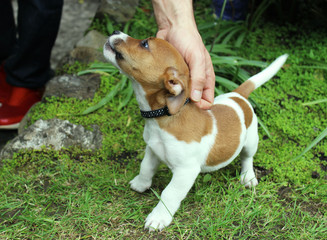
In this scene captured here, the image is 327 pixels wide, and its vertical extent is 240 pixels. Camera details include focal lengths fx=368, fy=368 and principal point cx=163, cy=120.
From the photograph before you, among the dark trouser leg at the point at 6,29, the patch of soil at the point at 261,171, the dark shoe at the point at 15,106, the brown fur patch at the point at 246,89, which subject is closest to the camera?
the brown fur patch at the point at 246,89

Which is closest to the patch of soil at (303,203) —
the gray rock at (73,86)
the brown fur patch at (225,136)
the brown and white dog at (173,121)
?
the brown and white dog at (173,121)

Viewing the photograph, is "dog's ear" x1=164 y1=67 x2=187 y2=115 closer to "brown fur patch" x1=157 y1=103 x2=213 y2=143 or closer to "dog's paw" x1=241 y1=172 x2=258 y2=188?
"brown fur patch" x1=157 y1=103 x2=213 y2=143

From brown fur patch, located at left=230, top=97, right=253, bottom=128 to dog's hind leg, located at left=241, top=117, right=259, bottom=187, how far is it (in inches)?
2.2

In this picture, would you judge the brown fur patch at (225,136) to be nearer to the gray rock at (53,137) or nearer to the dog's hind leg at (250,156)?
the dog's hind leg at (250,156)

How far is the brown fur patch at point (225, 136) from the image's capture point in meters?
2.53

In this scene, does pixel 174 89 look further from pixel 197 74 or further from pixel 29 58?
pixel 29 58

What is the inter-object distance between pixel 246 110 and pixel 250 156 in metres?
0.40

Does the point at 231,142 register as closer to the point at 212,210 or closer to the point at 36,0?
the point at 212,210

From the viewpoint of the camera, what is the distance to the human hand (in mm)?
2418

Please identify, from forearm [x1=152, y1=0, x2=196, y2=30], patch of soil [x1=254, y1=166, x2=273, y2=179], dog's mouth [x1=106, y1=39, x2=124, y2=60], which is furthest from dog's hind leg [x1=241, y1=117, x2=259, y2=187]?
dog's mouth [x1=106, y1=39, x2=124, y2=60]

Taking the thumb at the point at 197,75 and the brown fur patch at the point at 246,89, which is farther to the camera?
the brown fur patch at the point at 246,89

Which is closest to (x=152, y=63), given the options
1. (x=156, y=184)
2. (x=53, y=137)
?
(x=156, y=184)

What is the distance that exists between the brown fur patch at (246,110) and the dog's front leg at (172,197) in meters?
0.56

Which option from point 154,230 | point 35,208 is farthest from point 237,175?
point 35,208
